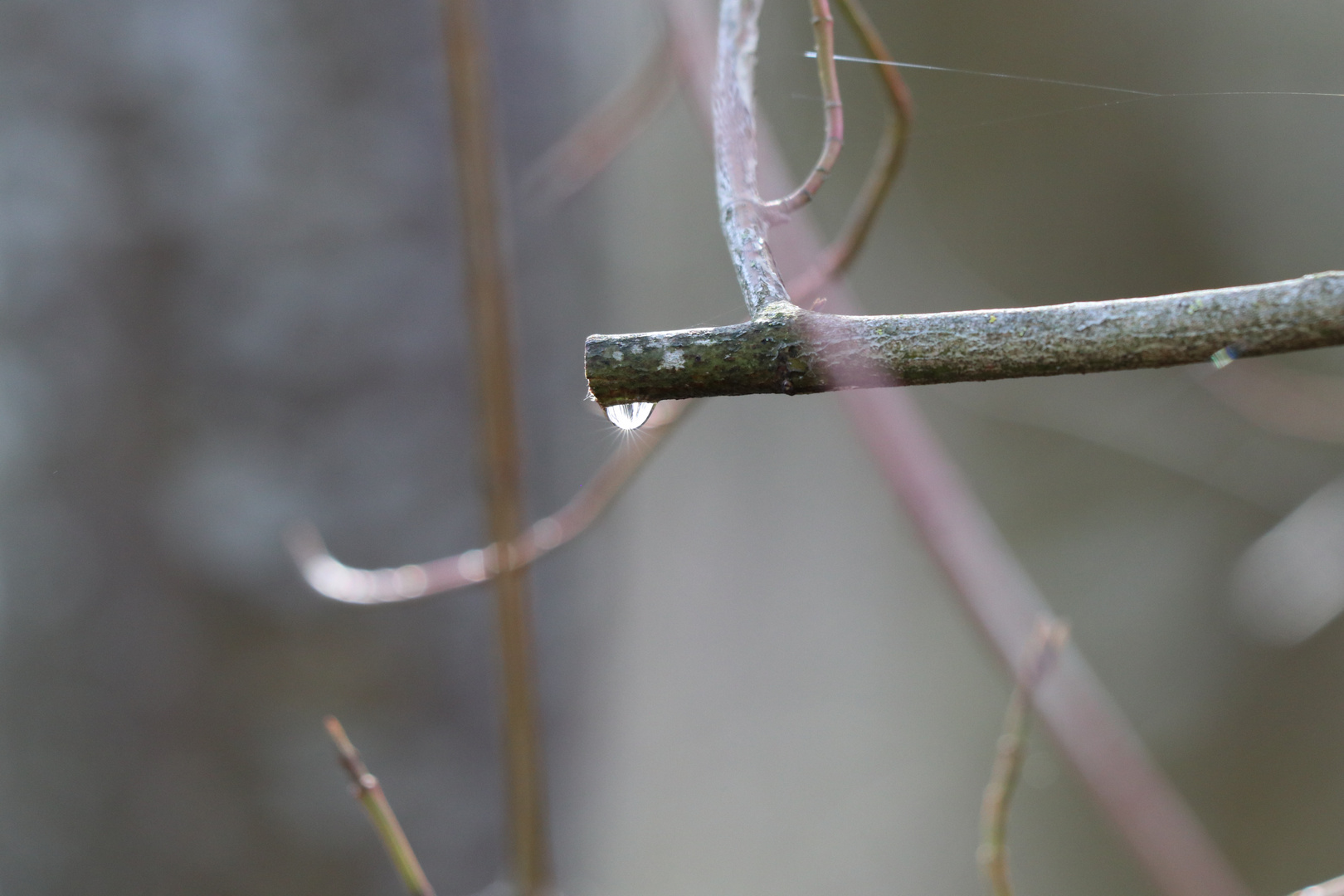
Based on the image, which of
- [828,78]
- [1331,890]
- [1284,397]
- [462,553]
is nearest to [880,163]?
[828,78]

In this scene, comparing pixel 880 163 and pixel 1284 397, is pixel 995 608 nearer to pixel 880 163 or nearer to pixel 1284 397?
pixel 880 163

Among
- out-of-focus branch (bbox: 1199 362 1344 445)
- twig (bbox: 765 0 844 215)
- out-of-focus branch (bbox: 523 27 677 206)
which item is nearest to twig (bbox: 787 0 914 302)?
twig (bbox: 765 0 844 215)

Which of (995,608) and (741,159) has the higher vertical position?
(741,159)

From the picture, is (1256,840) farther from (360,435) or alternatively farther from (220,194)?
(220,194)

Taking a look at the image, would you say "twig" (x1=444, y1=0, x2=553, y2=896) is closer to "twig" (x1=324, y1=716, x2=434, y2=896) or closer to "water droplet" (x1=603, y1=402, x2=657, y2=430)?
"twig" (x1=324, y1=716, x2=434, y2=896)

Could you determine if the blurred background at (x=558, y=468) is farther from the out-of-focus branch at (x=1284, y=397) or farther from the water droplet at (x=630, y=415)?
the water droplet at (x=630, y=415)

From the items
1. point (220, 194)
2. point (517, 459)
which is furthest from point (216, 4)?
point (517, 459)

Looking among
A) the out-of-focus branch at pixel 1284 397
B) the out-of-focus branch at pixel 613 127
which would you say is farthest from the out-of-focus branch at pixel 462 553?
the out-of-focus branch at pixel 1284 397
